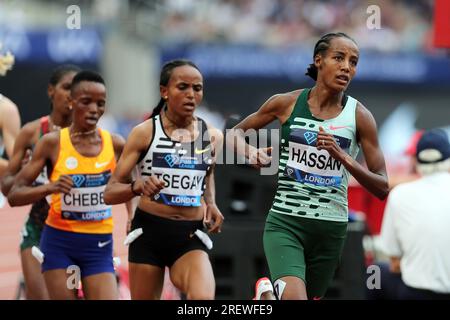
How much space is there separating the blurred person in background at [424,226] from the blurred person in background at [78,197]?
2210 mm

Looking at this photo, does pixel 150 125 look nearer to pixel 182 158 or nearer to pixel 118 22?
pixel 182 158

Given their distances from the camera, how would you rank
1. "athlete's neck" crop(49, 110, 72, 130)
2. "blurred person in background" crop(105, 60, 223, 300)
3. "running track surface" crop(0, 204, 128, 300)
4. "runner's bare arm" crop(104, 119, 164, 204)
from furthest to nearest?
"running track surface" crop(0, 204, 128, 300)
"athlete's neck" crop(49, 110, 72, 130)
"blurred person in background" crop(105, 60, 223, 300)
"runner's bare arm" crop(104, 119, 164, 204)

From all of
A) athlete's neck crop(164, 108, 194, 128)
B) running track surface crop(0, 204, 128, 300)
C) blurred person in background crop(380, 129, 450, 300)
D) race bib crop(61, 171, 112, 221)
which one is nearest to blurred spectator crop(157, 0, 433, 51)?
running track surface crop(0, 204, 128, 300)

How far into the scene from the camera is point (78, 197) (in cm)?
730

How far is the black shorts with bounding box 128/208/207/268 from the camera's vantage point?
691 centimetres

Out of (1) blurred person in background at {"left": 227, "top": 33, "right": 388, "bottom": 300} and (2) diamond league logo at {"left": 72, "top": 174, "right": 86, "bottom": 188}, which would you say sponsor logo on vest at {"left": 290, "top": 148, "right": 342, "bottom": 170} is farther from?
(2) diamond league logo at {"left": 72, "top": 174, "right": 86, "bottom": 188}

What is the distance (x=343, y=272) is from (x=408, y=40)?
62.6 ft

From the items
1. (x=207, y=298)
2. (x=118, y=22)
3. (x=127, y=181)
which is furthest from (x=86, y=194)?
(x=118, y=22)

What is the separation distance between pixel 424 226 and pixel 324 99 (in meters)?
1.72

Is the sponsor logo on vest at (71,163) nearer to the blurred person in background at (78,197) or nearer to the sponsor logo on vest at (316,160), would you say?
the blurred person in background at (78,197)

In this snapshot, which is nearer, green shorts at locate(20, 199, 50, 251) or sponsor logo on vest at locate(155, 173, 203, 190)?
sponsor logo on vest at locate(155, 173, 203, 190)

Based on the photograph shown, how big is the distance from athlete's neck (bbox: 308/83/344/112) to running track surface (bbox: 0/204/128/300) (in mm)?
4308

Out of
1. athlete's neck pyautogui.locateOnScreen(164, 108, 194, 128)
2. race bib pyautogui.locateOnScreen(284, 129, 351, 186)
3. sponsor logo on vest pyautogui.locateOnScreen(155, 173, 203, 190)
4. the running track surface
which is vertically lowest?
the running track surface

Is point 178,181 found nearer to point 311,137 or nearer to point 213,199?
point 213,199
